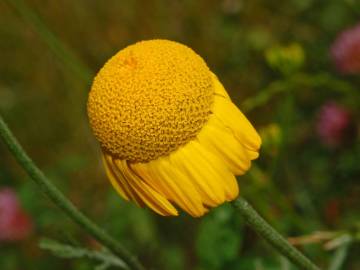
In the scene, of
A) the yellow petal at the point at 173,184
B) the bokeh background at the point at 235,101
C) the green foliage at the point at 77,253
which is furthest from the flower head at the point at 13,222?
the yellow petal at the point at 173,184

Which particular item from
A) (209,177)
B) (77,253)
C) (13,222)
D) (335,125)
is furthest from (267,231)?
(13,222)

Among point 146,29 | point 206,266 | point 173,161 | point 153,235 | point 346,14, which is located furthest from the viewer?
point 146,29

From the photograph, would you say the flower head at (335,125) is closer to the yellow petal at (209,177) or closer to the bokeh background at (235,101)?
the bokeh background at (235,101)

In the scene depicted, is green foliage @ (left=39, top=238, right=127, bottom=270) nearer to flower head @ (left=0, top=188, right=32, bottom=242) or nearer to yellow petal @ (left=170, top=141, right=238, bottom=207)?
yellow petal @ (left=170, top=141, right=238, bottom=207)

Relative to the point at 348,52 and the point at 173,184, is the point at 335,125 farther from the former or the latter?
the point at 173,184

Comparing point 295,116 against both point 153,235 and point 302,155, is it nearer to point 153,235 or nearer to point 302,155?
point 302,155

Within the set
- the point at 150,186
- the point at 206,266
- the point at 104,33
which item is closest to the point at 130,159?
the point at 150,186

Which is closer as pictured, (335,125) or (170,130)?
(170,130)
